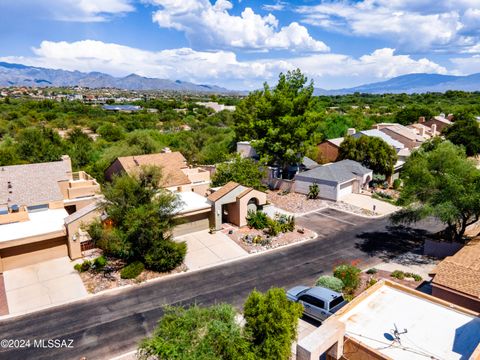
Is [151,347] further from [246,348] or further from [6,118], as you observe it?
[6,118]

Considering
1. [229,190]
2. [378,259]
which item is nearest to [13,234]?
[229,190]

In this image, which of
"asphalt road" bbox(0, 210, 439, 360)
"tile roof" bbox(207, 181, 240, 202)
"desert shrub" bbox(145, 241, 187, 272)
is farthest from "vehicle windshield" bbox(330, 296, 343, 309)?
"tile roof" bbox(207, 181, 240, 202)

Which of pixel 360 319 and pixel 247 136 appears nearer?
pixel 360 319


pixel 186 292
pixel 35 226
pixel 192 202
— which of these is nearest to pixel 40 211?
pixel 35 226

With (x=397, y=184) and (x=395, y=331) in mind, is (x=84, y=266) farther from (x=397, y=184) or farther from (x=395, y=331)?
(x=397, y=184)

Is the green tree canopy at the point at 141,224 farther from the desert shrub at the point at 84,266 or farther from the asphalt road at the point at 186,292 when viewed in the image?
the asphalt road at the point at 186,292

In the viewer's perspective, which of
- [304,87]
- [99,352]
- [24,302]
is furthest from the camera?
[304,87]

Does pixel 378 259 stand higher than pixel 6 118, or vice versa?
pixel 6 118

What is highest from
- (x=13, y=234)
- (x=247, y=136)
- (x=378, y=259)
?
(x=247, y=136)
